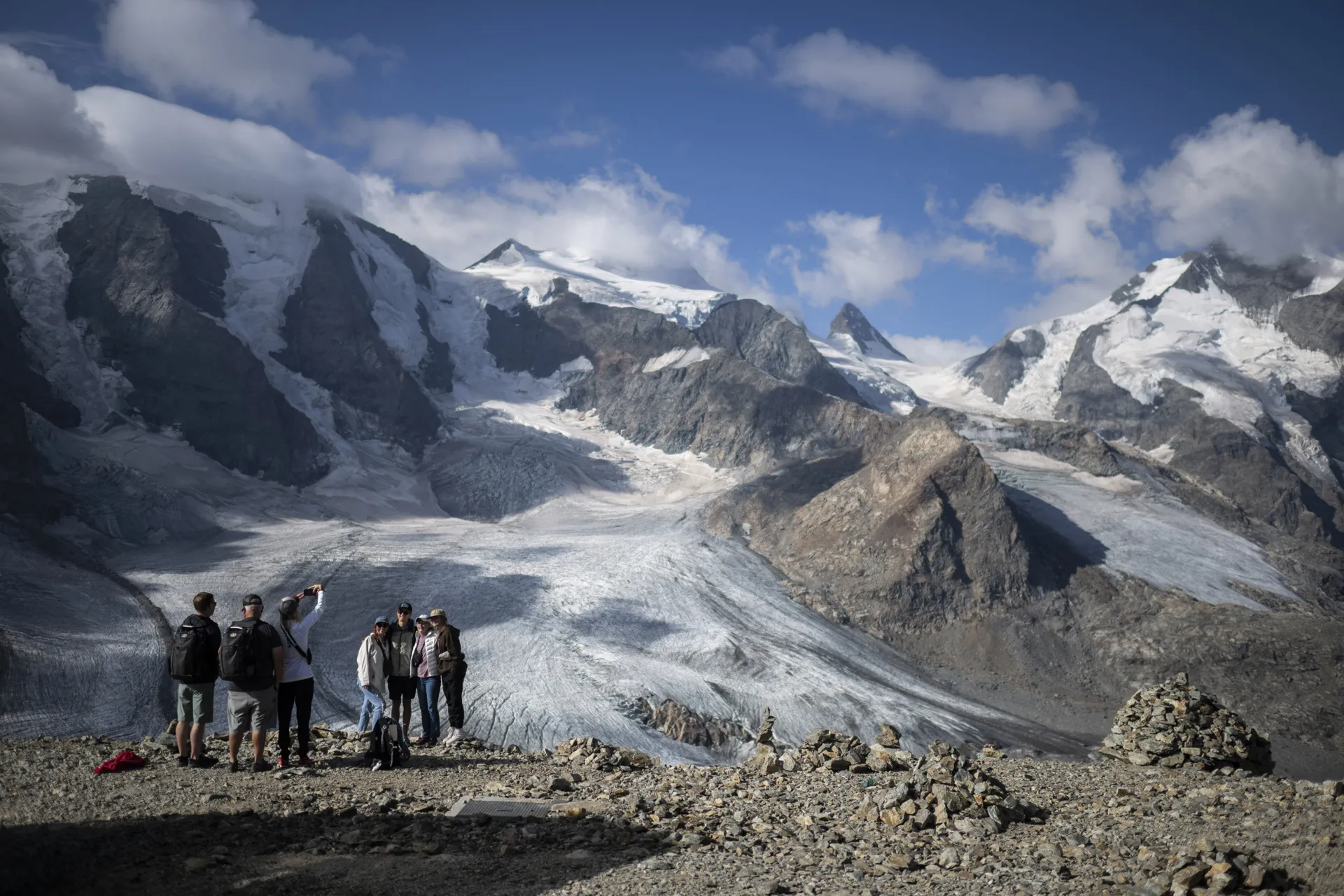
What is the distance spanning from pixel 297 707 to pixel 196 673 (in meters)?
1.52

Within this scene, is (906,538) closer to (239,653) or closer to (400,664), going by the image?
(400,664)

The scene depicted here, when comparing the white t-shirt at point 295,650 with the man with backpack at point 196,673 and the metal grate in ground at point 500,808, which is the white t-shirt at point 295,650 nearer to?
the man with backpack at point 196,673

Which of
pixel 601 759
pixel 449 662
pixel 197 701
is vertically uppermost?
pixel 449 662

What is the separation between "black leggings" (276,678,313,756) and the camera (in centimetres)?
1403

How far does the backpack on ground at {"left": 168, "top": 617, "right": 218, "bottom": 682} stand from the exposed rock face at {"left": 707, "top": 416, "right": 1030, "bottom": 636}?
8944 centimetres

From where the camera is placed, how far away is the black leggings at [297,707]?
14.0m

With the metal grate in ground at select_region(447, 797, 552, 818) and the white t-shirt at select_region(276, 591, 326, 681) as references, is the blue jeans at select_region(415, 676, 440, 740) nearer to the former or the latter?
the white t-shirt at select_region(276, 591, 326, 681)

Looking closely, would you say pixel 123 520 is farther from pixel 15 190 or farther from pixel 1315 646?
pixel 1315 646

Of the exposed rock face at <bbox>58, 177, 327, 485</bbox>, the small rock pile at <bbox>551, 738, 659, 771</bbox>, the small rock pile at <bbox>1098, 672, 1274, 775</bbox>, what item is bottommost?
the small rock pile at <bbox>551, 738, 659, 771</bbox>

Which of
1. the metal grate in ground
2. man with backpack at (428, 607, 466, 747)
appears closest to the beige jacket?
man with backpack at (428, 607, 466, 747)

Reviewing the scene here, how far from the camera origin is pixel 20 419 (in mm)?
88375

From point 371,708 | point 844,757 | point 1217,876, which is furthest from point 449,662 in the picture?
point 1217,876

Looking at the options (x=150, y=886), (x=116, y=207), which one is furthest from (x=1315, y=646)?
(x=116, y=207)

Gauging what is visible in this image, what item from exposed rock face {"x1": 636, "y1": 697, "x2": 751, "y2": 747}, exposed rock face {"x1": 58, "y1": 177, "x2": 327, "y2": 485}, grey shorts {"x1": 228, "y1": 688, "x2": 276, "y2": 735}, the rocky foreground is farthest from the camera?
exposed rock face {"x1": 58, "y1": 177, "x2": 327, "y2": 485}
